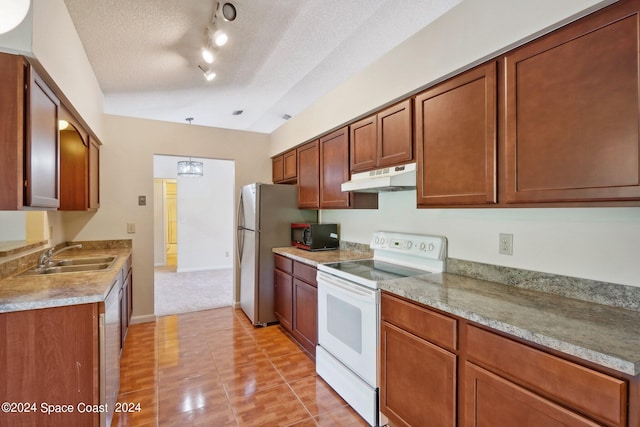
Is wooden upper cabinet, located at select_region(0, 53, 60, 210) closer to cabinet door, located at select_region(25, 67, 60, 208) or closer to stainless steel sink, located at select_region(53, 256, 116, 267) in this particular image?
cabinet door, located at select_region(25, 67, 60, 208)

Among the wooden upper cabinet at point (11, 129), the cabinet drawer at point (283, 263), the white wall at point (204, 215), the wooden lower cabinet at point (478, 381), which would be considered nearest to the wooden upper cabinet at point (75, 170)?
the wooden upper cabinet at point (11, 129)

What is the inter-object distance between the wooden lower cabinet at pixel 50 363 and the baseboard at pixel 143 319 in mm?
2222

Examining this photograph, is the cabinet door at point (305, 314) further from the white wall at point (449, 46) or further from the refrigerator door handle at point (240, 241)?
the white wall at point (449, 46)

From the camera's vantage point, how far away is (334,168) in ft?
9.64

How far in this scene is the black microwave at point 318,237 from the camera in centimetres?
321

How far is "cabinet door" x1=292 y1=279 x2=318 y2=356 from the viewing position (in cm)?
267

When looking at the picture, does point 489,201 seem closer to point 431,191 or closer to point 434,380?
point 431,191

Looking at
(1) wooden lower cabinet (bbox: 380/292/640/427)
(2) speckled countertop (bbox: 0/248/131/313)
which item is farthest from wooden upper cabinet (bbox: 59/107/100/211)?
(1) wooden lower cabinet (bbox: 380/292/640/427)

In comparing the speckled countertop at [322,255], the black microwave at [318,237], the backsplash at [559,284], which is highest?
the black microwave at [318,237]

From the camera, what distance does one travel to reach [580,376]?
38.9 inches

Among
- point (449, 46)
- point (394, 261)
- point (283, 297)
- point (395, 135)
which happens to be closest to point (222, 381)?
point (283, 297)

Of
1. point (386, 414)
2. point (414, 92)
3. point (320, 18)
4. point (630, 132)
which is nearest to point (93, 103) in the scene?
point (320, 18)

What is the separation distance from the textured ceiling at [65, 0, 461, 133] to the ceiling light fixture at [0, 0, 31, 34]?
0.66 metres

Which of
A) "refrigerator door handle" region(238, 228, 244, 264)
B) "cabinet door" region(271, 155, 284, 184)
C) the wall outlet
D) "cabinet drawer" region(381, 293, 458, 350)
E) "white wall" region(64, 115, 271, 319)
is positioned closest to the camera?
"cabinet drawer" region(381, 293, 458, 350)
